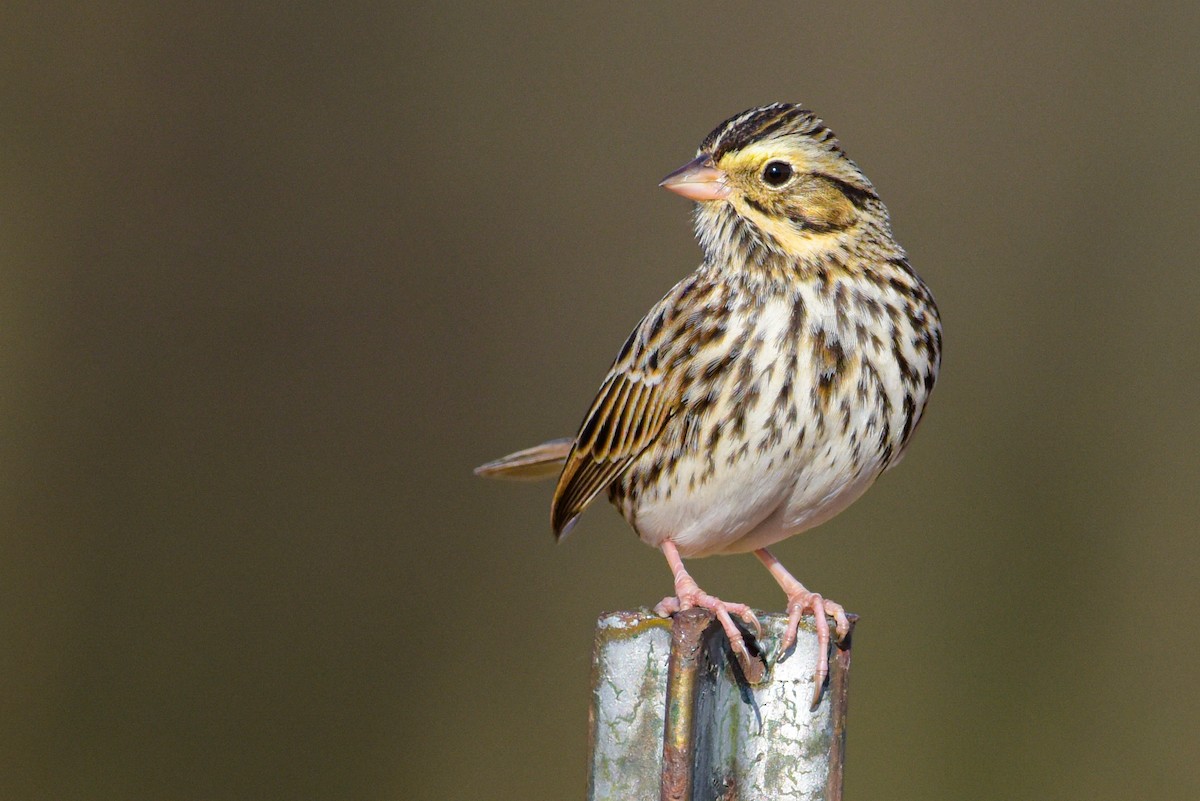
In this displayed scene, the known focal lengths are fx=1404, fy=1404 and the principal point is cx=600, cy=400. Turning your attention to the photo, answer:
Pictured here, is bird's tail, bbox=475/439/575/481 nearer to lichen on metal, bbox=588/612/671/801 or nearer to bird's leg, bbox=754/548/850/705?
bird's leg, bbox=754/548/850/705

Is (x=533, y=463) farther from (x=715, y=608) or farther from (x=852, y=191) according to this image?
(x=715, y=608)

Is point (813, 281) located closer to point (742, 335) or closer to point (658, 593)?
point (742, 335)

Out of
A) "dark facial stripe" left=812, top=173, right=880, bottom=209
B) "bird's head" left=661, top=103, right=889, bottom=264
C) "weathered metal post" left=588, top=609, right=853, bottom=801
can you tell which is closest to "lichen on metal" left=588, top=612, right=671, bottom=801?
"weathered metal post" left=588, top=609, right=853, bottom=801

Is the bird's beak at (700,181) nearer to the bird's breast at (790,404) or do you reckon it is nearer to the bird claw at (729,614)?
the bird's breast at (790,404)

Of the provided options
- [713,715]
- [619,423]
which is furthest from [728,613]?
[619,423]

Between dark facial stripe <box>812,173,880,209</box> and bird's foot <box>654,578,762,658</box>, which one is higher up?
dark facial stripe <box>812,173,880,209</box>

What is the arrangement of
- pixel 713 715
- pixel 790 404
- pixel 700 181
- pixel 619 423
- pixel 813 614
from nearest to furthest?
pixel 713 715 < pixel 813 614 < pixel 790 404 < pixel 700 181 < pixel 619 423
